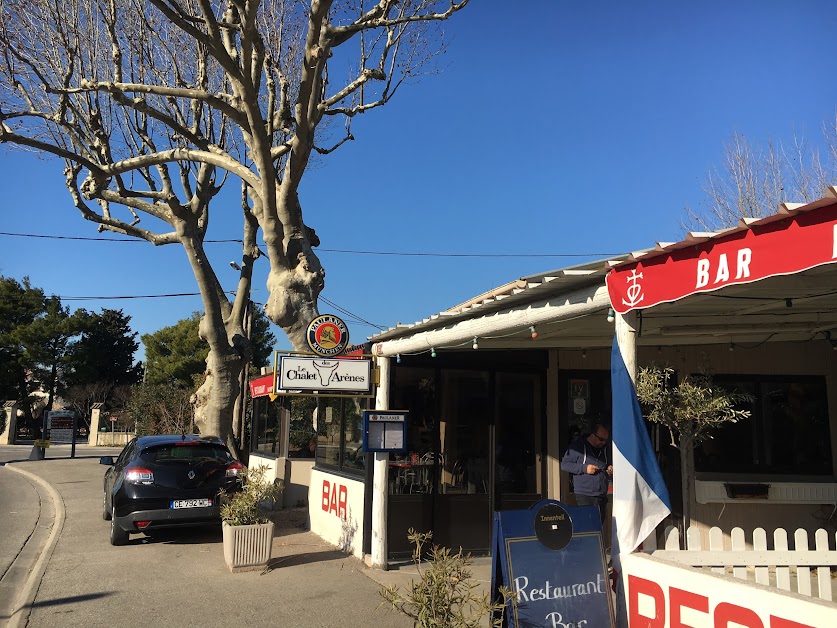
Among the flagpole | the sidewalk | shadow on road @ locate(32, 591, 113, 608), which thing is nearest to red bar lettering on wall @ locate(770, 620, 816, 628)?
the flagpole

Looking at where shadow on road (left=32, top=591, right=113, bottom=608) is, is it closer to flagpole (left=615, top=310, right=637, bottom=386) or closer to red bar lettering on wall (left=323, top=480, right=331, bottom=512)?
red bar lettering on wall (left=323, top=480, right=331, bottom=512)

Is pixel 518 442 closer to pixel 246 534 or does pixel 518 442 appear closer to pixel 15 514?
pixel 246 534

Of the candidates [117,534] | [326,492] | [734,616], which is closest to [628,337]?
[734,616]

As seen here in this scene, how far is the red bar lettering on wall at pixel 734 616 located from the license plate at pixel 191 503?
7505 millimetres

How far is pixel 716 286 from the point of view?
3514 millimetres

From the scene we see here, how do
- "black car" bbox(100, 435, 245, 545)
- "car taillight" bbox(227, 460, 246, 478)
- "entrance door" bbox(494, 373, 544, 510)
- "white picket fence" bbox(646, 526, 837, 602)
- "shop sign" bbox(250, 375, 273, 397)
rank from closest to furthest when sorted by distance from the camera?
"white picket fence" bbox(646, 526, 837, 602), "entrance door" bbox(494, 373, 544, 510), "black car" bbox(100, 435, 245, 545), "car taillight" bbox(227, 460, 246, 478), "shop sign" bbox(250, 375, 273, 397)

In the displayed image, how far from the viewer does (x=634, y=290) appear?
13.7 ft

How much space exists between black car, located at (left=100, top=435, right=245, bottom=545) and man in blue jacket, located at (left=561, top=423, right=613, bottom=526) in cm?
462

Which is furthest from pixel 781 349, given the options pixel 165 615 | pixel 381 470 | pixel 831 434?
pixel 165 615

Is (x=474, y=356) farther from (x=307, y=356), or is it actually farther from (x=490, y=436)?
(x=307, y=356)

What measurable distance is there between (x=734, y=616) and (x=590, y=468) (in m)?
2.82

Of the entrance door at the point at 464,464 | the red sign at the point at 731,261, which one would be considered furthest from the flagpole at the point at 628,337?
the entrance door at the point at 464,464

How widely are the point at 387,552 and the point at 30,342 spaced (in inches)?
1760

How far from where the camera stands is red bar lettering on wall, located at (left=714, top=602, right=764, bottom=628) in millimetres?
3294
